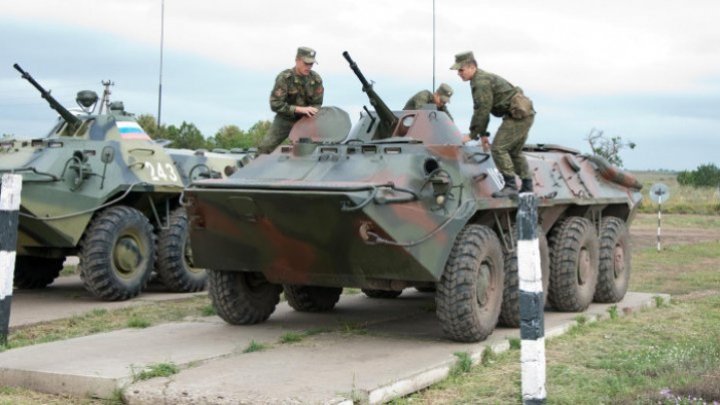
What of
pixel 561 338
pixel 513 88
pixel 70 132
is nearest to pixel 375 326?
pixel 561 338

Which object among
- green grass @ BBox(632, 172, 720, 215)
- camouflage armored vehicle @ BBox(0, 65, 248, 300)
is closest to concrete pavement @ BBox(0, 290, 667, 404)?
camouflage armored vehicle @ BBox(0, 65, 248, 300)

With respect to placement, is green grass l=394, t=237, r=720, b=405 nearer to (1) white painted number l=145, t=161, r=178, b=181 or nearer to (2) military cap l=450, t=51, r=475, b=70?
(2) military cap l=450, t=51, r=475, b=70

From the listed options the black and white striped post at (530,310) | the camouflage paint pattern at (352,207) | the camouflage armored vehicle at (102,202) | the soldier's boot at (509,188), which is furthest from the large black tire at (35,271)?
the black and white striped post at (530,310)

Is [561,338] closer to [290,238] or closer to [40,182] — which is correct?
[290,238]

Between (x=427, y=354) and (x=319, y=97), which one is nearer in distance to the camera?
(x=427, y=354)

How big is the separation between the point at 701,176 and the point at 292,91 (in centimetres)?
4706

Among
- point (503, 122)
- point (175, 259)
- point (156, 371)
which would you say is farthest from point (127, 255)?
point (156, 371)

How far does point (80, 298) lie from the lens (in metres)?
12.0

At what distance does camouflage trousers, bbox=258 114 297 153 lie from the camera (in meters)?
9.59

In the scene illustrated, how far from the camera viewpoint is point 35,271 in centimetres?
1303

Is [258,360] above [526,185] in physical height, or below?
below

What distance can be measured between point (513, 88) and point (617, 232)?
2.88 metres

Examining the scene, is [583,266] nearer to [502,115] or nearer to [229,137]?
[502,115]

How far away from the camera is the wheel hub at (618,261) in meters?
11.5
